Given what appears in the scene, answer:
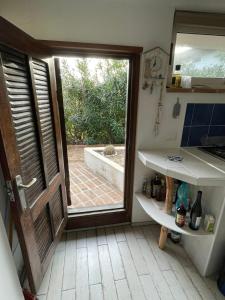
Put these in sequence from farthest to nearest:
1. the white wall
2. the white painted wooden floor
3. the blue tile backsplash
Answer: the blue tile backsplash
the white painted wooden floor
the white wall

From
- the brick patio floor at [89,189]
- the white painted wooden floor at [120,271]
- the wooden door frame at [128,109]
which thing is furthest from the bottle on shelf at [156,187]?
the brick patio floor at [89,189]

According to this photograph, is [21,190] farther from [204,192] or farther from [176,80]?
[176,80]

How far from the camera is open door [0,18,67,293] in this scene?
2.78 feet

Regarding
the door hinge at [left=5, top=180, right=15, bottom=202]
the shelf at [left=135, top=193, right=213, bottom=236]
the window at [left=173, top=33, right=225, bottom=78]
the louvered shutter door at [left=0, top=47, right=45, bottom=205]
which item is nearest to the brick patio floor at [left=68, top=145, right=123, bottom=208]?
the shelf at [left=135, top=193, right=213, bottom=236]

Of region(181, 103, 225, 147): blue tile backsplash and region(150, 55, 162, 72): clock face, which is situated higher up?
region(150, 55, 162, 72): clock face

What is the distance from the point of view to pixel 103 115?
3.14 metres

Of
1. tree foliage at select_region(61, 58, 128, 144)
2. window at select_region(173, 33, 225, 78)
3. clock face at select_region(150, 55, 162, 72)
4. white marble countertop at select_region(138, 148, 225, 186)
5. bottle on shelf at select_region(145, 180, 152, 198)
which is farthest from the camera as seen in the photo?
tree foliage at select_region(61, 58, 128, 144)

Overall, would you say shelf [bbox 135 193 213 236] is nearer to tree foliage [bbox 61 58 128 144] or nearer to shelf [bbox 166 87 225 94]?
shelf [bbox 166 87 225 94]

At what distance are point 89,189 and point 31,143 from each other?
65.1 inches

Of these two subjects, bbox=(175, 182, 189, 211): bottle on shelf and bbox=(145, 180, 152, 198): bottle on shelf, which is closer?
bbox=(175, 182, 189, 211): bottle on shelf

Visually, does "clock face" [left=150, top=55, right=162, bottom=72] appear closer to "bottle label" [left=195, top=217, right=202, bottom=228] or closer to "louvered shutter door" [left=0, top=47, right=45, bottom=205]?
"louvered shutter door" [left=0, top=47, right=45, bottom=205]

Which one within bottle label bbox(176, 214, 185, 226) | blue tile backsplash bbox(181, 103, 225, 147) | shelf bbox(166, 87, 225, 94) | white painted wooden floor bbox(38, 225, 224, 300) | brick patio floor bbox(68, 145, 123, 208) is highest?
shelf bbox(166, 87, 225, 94)

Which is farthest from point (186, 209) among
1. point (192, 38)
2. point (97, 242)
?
point (192, 38)

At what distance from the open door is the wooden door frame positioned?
172 mm
